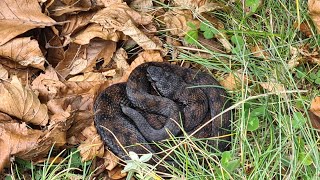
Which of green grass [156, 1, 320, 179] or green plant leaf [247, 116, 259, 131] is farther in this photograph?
green plant leaf [247, 116, 259, 131]

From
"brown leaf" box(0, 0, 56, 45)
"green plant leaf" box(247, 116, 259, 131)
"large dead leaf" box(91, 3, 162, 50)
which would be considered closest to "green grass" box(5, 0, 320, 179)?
"green plant leaf" box(247, 116, 259, 131)

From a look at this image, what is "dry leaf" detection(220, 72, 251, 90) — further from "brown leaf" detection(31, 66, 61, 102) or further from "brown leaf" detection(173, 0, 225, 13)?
"brown leaf" detection(31, 66, 61, 102)

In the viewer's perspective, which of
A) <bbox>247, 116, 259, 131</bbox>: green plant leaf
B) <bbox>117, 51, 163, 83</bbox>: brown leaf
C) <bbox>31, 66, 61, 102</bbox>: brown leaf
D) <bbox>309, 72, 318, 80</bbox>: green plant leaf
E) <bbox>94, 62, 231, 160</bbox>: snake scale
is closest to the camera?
<bbox>247, 116, 259, 131</bbox>: green plant leaf

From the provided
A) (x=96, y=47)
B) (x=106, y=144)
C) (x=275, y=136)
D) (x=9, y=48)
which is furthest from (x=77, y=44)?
(x=275, y=136)

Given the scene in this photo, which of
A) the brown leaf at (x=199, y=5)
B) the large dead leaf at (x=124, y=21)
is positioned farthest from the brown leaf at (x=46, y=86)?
the brown leaf at (x=199, y=5)

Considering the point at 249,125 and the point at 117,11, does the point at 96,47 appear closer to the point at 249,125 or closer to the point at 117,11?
the point at 117,11

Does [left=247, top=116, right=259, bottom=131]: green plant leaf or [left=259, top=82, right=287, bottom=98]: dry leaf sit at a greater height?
[left=259, top=82, right=287, bottom=98]: dry leaf
